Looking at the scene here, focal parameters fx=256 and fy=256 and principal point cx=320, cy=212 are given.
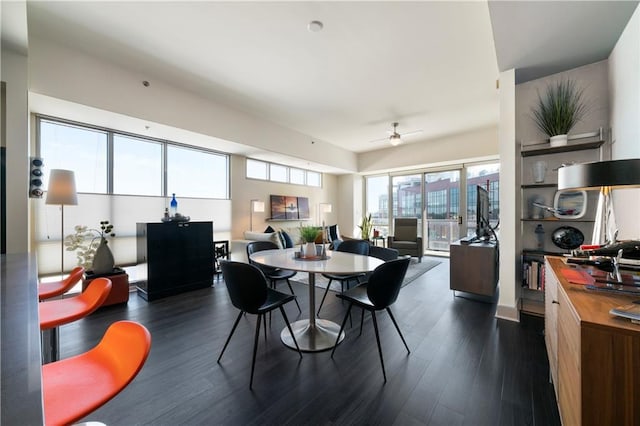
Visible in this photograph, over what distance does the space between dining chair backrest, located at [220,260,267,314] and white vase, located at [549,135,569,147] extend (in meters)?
3.21

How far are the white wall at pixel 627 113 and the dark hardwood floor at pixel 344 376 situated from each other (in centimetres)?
127

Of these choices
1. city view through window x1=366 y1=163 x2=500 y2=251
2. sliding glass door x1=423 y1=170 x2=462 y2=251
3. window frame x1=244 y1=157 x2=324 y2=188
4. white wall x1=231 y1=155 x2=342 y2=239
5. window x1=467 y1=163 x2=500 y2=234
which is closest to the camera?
white wall x1=231 y1=155 x2=342 y2=239

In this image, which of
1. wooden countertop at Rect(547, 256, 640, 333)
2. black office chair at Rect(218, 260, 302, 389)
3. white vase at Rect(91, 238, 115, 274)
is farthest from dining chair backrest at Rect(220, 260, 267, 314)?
white vase at Rect(91, 238, 115, 274)

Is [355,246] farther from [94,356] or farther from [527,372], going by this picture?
[94,356]

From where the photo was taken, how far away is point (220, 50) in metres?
2.99

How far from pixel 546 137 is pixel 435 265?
344 centimetres

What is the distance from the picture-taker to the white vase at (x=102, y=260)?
11.2ft

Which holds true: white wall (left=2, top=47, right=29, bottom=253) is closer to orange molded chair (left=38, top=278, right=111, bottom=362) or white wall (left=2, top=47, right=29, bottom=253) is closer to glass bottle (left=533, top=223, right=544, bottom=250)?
orange molded chair (left=38, top=278, right=111, bottom=362)

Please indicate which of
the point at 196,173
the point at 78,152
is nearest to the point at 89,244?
the point at 78,152

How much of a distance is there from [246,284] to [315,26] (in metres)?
2.57

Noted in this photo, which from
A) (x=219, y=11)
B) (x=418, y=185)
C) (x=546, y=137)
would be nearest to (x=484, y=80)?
(x=546, y=137)

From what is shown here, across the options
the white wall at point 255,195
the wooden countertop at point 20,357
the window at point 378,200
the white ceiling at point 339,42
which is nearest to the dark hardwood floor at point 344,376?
the wooden countertop at point 20,357

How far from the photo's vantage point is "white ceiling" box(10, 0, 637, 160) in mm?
2305

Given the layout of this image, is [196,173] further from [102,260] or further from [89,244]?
[102,260]
